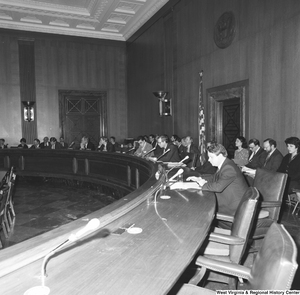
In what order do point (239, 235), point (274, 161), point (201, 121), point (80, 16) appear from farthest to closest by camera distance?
1. point (80, 16)
2. point (201, 121)
3. point (274, 161)
4. point (239, 235)

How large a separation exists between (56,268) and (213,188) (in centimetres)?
180

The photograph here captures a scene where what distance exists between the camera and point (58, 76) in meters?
12.0

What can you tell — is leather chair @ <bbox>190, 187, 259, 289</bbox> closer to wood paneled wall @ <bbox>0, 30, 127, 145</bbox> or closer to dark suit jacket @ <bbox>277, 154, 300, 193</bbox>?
dark suit jacket @ <bbox>277, 154, 300, 193</bbox>

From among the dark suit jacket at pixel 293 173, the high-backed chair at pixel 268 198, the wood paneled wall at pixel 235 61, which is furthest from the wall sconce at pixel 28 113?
the high-backed chair at pixel 268 198

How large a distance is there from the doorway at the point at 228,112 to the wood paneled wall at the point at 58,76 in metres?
6.21

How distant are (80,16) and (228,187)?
33.1ft

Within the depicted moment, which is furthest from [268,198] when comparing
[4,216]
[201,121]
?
[201,121]

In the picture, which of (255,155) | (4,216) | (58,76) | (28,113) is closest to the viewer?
(4,216)

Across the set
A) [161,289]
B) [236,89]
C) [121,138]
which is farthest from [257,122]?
[121,138]

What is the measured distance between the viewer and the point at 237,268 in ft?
5.12

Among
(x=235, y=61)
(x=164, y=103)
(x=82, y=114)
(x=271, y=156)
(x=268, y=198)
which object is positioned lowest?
(x=268, y=198)

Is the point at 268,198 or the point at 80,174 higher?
the point at 268,198

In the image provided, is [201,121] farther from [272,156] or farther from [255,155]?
[272,156]

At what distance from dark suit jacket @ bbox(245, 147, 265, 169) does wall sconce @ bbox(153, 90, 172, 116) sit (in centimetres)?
403
